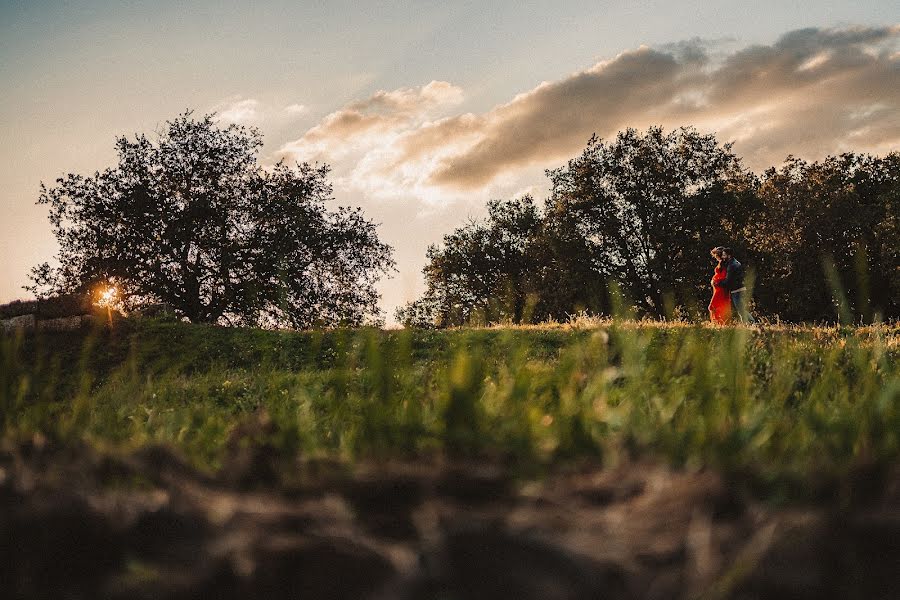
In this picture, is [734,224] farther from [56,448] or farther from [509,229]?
[56,448]

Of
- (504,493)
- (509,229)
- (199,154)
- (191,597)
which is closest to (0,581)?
(191,597)

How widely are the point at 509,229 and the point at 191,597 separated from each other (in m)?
57.9

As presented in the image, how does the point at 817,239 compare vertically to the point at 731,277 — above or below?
above

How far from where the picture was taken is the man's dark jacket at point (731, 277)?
2066 cm

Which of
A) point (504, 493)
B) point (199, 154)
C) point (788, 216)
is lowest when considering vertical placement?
point (504, 493)

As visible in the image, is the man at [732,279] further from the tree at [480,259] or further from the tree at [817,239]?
the tree at [480,259]

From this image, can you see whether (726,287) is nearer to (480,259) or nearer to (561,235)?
(561,235)

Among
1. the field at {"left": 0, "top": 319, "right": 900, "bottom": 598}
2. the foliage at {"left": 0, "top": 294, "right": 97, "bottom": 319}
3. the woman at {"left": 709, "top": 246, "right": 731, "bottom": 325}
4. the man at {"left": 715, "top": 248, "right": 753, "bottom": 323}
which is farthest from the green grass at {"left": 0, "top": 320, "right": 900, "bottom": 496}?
the foliage at {"left": 0, "top": 294, "right": 97, "bottom": 319}

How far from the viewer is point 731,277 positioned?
20953 millimetres

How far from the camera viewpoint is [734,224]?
4453 cm

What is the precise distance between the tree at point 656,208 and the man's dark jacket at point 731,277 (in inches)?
821

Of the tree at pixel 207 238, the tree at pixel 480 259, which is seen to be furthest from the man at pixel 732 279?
the tree at pixel 480 259

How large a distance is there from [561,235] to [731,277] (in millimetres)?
22912

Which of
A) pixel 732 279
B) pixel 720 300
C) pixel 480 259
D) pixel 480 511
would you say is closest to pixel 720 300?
pixel 720 300
